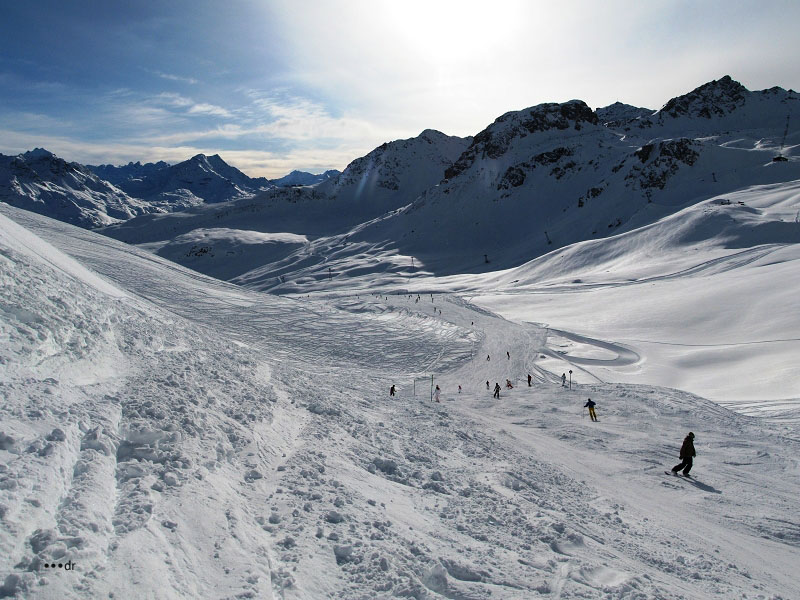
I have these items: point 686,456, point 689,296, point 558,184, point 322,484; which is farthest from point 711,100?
point 322,484

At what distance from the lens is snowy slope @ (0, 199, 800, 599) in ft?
21.0

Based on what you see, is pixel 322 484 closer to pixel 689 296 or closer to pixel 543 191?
pixel 689 296

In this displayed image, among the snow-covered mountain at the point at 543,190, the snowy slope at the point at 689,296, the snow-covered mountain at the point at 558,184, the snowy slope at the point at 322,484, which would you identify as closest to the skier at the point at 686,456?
the snowy slope at the point at 322,484

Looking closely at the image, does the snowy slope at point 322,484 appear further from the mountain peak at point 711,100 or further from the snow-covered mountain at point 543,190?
the mountain peak at point 711,100

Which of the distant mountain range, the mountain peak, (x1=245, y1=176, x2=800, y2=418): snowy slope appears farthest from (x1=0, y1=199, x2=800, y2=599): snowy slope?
the mountain peak

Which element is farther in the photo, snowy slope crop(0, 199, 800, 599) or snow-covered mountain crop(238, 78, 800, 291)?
snow-covered mountain crop(238, 78, 800, 291)

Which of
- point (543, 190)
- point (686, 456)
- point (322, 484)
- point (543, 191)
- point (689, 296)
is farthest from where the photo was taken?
point (543, 190)

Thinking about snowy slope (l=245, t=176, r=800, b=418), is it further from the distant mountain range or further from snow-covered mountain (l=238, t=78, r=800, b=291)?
the distant mountain range

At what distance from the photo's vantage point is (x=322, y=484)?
371 inches

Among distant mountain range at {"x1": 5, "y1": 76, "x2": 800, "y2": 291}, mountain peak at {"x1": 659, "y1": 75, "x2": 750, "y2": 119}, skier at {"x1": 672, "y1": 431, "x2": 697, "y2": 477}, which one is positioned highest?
mountain peak at {"x1": 659, "y1": 75, "x2": 750, "y2": 119}

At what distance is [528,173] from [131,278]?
141666mm

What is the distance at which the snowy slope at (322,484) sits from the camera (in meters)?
6.40

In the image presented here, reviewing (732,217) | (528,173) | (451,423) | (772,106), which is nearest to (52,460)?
(451,423)

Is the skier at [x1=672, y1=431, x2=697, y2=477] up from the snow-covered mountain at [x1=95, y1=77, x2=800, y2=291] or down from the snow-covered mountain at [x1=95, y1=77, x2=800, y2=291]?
down
